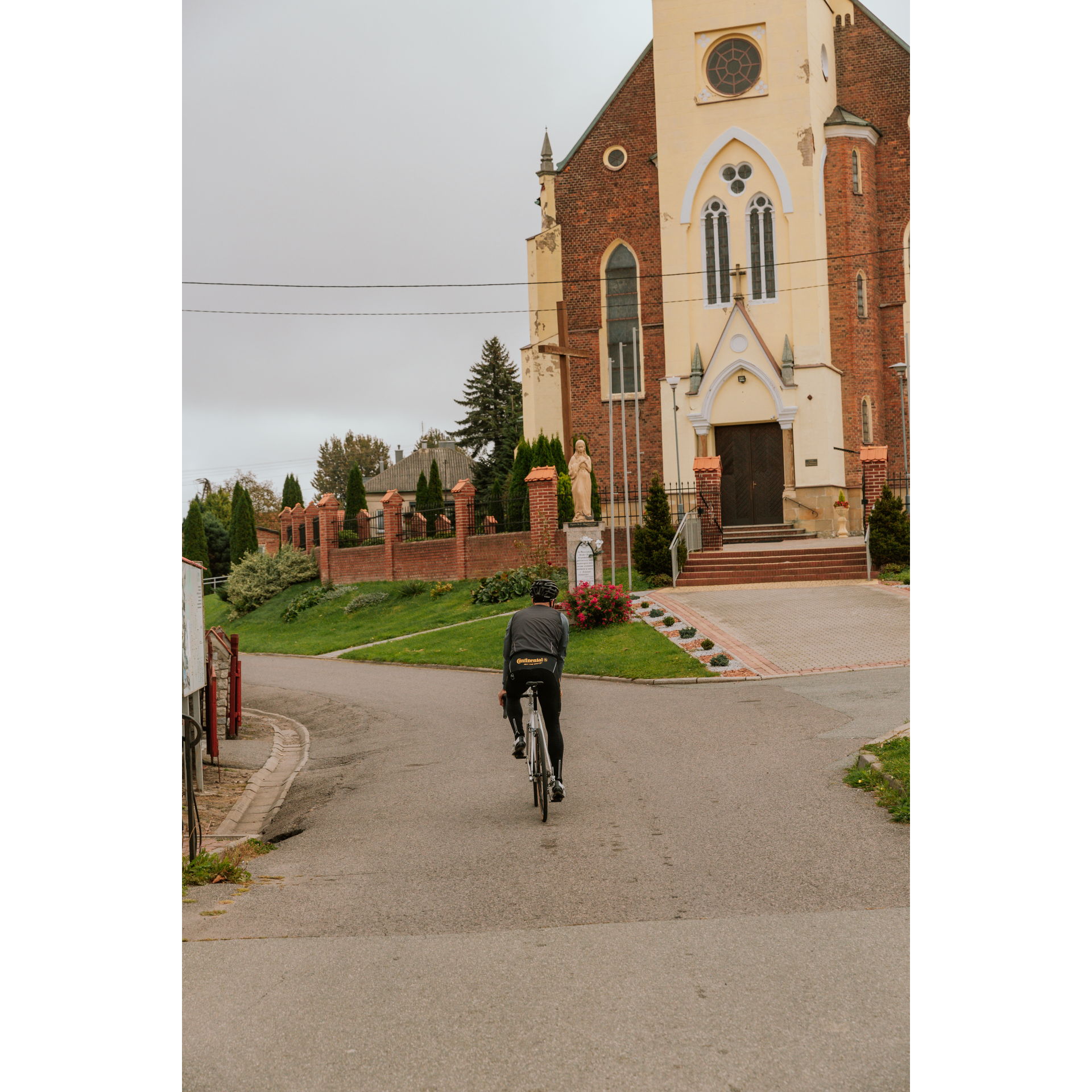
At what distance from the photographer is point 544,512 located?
3014cm

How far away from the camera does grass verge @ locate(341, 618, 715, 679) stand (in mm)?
17984

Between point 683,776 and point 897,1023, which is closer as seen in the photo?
point 897,1023

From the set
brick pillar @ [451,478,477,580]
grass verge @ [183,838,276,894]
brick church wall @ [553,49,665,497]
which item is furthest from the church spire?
grass verge @ [183,838,276,894]

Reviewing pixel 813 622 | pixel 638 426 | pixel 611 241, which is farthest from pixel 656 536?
pixel 611 241

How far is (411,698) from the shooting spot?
17.2 meters

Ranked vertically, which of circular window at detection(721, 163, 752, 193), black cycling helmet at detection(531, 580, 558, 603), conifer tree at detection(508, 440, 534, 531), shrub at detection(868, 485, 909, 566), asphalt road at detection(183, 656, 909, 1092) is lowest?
asphalt road at detection(183, 656, 909, 1092)

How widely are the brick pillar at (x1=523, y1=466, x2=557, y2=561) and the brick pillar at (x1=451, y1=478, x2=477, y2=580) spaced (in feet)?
11.2

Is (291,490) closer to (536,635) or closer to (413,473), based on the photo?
(413,473)

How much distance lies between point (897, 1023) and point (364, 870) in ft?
12.6

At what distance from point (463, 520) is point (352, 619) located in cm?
404

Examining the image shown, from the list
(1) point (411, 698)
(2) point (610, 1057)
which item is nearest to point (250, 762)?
(1) point (411, 698)

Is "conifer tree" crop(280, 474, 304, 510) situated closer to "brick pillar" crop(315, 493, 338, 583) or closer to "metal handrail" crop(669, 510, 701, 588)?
"brick pillar" crop(315, 493, 338, 583)

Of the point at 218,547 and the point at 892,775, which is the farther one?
the point at 218,547

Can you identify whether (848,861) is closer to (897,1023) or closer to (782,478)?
(897,1023)
